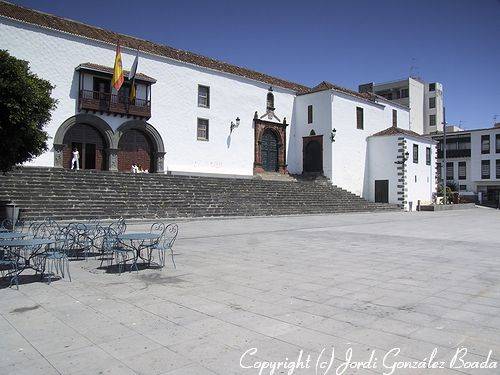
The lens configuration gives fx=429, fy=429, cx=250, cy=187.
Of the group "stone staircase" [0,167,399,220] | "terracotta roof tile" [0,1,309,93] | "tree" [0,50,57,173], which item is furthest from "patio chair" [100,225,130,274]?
"terracotta roof tile" [0,1,309,93]

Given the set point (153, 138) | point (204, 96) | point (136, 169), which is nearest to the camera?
point (136, 169)

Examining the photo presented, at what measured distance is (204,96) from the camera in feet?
93.5

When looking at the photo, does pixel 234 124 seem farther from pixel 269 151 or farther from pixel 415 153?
pixel 415 153

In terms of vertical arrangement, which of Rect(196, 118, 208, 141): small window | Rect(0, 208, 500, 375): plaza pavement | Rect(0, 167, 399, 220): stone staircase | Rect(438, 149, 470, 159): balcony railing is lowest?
Rect(0, 208, 500, 375): plaza pavement

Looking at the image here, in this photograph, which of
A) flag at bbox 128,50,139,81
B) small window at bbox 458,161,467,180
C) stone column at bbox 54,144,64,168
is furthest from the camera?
small window at bbox 458,161,467,180

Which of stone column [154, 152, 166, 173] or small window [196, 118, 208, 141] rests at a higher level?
small window [196, 118, 208, 141]

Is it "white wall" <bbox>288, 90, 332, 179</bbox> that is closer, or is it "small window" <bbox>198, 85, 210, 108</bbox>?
"small window" <bbox>198, 85, 210, 108</bbox>

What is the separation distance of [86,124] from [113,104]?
1.79 metres

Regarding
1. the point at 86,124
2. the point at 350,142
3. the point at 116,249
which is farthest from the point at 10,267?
the point at 350,142

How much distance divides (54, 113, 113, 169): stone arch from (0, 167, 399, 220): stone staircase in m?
3.39

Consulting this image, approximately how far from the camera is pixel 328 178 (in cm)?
3184

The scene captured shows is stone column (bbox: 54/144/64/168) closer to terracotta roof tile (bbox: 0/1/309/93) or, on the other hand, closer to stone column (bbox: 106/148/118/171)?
stone column (bbox: 106/148/118/171)

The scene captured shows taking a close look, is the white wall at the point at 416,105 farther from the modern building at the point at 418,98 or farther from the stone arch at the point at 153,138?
the stone arch at the point at 153,138

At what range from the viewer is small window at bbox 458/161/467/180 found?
174 ft
